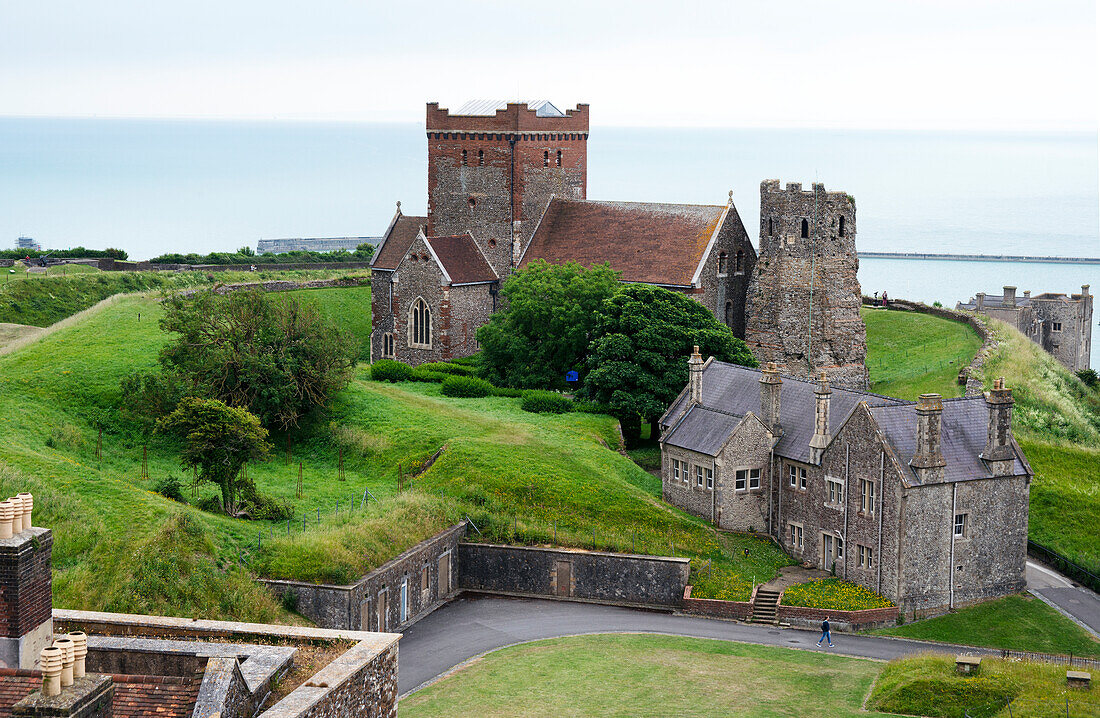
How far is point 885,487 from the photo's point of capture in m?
42.2

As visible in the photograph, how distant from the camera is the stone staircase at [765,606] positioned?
138ft

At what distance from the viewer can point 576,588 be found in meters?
44.0

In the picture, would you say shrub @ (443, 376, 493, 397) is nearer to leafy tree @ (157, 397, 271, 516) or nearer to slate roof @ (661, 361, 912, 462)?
slate roof @ (661, 361, 912, 462)

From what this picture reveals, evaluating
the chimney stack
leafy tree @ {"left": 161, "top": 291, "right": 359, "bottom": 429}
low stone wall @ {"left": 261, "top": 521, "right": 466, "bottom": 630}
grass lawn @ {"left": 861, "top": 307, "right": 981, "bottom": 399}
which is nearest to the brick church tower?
leafy tree @ {"left": 161, "top": 291, "right": 359, "bottom": 429}

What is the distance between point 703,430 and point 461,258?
26.9 m

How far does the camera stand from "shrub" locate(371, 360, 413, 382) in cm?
6725

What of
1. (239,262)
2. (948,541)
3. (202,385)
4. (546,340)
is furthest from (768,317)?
(239,262)

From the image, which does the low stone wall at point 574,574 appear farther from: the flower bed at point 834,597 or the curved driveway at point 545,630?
the flower bed at point 834,597

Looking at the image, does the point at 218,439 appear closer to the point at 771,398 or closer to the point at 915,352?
the point at 771,398

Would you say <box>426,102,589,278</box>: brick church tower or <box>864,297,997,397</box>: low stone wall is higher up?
<box>426,102,589,278</box>: brick church tower

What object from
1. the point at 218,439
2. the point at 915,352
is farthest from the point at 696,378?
the point at 915,352

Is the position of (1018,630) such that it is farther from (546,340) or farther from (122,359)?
(122,359)

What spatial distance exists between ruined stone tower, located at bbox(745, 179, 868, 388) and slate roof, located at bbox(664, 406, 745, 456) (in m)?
15.8

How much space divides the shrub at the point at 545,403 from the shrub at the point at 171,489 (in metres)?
19.3
